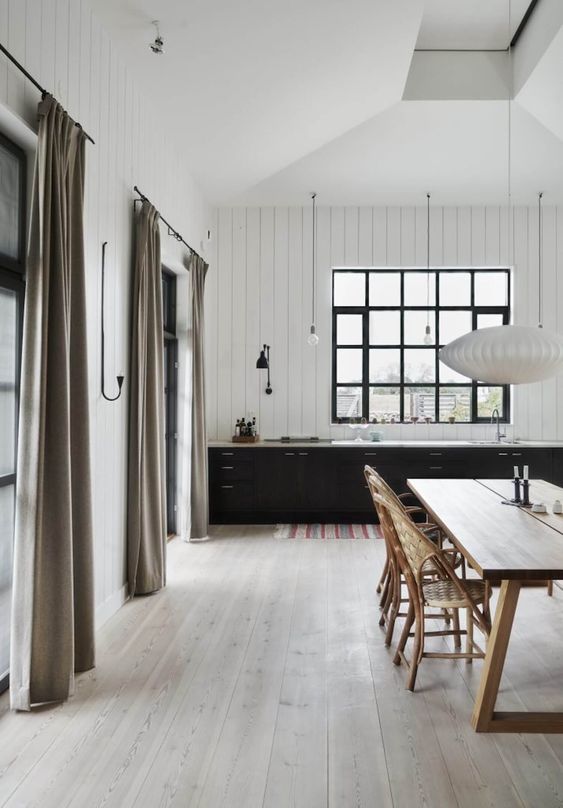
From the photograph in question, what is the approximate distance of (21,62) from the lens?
2.32 metres

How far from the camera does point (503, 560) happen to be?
2246mm

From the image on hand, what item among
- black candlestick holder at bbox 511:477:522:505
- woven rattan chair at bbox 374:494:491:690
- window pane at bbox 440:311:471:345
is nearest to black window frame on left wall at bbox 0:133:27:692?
woven rattan chair at bbox 374:494:491:690

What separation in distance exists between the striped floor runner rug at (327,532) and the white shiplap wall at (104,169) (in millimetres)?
2192

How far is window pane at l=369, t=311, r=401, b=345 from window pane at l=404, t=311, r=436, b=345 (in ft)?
0.33

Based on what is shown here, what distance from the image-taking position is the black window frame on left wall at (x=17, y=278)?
245 cm

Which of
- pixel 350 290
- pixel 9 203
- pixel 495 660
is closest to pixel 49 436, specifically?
pixel 9 203

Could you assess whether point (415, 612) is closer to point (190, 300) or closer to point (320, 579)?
point (320, 579)

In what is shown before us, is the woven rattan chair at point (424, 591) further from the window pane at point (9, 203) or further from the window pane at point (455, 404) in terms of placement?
the window pane at point (455, 404)

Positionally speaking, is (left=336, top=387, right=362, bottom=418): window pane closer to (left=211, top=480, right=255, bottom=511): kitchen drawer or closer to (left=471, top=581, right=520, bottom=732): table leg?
(left=211, top=480, right=255, bottom=511): kitchen drawer

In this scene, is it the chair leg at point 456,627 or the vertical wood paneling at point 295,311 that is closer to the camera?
the chair leg at point 456,627

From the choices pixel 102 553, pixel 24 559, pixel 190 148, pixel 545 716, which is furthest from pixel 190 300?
pixel 545 716

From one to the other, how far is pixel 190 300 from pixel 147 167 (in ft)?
4.39

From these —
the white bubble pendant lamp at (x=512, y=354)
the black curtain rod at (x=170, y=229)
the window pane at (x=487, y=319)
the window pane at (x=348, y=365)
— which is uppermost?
the black curtain rod at (x=170, y=229)

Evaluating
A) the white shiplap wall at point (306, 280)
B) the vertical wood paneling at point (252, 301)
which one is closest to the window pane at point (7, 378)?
the white shiplap wall at point (306, 280)
